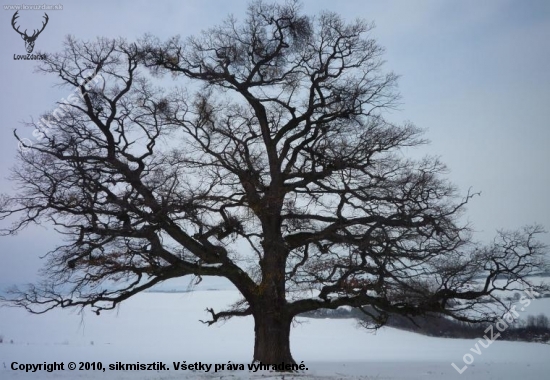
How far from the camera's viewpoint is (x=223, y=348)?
3195cm

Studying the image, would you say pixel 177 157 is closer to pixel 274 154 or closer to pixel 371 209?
pixel 274 154

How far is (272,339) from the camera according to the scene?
16688mm

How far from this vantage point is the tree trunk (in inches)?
653

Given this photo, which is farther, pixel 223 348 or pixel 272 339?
pixel 223 348

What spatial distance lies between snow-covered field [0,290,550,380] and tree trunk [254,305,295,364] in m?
0.91

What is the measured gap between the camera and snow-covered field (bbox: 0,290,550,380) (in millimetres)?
17484

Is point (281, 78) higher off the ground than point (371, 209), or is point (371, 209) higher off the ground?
point (281, 78)

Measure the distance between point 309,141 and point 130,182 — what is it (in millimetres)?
5879

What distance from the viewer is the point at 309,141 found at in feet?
59.6

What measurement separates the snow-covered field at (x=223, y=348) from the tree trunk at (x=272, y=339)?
91cm

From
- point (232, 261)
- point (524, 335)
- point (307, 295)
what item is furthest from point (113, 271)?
point (524, 335)

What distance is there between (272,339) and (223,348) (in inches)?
638

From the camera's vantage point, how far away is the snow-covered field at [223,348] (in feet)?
57.4

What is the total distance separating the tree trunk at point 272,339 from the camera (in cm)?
1658
